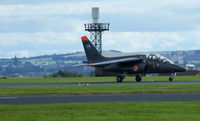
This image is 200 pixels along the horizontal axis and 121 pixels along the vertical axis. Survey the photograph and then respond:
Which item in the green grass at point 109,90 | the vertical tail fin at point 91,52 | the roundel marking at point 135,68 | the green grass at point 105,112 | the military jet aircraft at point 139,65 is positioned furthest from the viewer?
the vertical tail fin at point 91,52

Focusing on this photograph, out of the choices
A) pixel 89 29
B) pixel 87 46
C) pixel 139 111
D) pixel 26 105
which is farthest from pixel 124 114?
pixel 89 29

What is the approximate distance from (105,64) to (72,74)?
3969 cm

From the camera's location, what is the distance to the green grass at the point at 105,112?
772 inches

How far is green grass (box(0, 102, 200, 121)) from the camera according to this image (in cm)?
1960

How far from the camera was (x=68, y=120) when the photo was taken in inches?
752

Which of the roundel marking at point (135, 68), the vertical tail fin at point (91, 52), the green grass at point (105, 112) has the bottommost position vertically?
the green grass at point (105, 112)

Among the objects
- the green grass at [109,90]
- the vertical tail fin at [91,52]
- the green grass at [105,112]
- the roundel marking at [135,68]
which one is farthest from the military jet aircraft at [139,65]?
the green grass at [105,112]

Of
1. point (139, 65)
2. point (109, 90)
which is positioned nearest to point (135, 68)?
point (139, 65)

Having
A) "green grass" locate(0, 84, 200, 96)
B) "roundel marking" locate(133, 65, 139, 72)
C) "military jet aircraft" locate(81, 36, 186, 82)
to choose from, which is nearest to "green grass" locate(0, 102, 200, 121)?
"green grass" locate(0, 84, 200, 96)

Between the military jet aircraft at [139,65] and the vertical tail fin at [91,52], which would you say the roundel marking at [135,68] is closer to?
the military jet aircraft at [139,65]

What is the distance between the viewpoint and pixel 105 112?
2133cm

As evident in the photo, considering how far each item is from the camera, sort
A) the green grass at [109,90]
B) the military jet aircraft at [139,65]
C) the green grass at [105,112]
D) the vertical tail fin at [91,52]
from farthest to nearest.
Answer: the vertical tail fin at [91,52] → the military jet aircraft at [139,65] → the green grass at [109,90] → the green grass at [105,112]

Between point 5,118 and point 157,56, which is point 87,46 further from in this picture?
point 5,118

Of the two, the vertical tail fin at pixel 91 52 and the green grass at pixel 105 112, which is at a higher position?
the vertical tail fin at pixel 91 52
